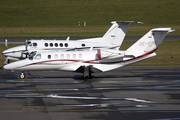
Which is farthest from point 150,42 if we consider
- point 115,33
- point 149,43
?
point 115,33

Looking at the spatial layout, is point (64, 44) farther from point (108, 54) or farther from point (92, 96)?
point (92, 96)

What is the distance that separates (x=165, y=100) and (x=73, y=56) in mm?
10365

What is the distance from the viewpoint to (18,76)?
92.5 feet

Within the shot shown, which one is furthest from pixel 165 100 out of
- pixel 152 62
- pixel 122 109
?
pixel 152 62

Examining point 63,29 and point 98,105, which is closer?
point 98,105

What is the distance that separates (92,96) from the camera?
2034cm

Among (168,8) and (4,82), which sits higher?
(168,8)

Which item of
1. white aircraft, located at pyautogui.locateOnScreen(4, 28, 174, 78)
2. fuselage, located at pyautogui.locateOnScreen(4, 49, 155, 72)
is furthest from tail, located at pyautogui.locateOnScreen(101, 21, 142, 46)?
fuselage, located at pyautogui.locateOnScreen(4, 49, 155, 72)

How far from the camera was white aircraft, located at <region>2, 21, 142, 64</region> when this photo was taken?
1307 inches

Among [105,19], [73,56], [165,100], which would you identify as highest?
[105,19]

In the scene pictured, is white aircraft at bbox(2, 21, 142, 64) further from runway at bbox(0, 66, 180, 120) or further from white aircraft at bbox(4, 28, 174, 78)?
white aircraft at bbox(4, 28, 174, 78)

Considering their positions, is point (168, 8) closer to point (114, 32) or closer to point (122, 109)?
point (114, 32)

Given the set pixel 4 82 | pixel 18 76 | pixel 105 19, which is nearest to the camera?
pixel 4 82

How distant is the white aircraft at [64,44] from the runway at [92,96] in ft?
12.9
